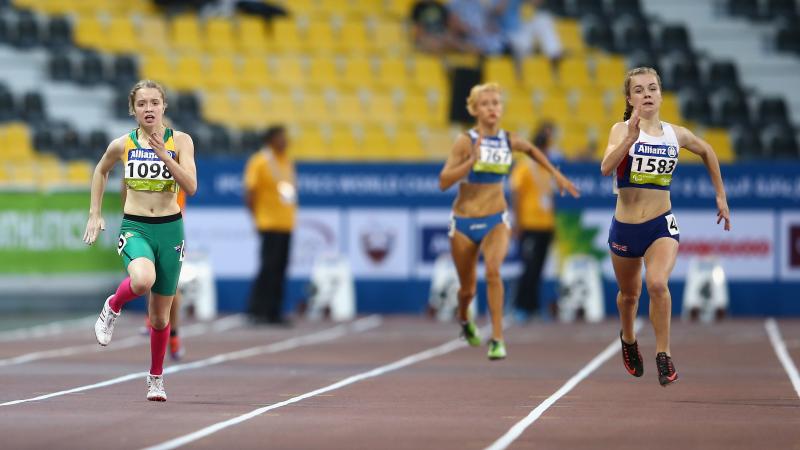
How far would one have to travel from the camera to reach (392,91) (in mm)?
28125

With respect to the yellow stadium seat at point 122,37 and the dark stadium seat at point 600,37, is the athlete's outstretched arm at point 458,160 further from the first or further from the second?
the dark stadium seat at point 600,37

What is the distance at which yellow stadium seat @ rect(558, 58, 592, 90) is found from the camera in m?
28.5

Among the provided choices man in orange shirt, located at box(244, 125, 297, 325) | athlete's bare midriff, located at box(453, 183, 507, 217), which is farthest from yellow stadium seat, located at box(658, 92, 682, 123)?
athlete's bare midriff, located at box(453, 183, 507, 217)

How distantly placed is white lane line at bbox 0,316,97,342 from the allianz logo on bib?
888cm

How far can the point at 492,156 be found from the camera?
14.8 meters

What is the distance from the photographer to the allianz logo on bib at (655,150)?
11.6m

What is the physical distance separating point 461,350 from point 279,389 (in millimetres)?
4792

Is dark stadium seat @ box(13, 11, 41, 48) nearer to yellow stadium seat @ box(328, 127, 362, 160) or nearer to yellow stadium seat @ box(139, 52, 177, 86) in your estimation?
yellow stadium seat @ box(139, 52, 177, 86)

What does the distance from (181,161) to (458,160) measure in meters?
4.21

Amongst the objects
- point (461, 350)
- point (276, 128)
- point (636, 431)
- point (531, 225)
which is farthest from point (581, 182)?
point (636, 431)

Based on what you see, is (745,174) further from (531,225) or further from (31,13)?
(31,13)

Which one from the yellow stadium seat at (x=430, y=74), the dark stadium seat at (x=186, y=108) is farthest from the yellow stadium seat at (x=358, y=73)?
the dark stadium seat at (x=186, y=108)

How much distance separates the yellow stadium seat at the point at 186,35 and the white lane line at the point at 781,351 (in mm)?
11524

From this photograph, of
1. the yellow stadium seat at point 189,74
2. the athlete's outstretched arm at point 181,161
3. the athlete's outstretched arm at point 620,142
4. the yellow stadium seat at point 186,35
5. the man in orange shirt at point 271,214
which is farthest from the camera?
the yellow stadium seat at point 186,35
